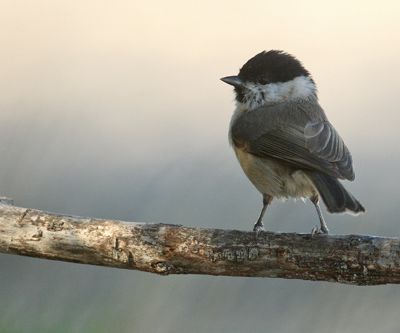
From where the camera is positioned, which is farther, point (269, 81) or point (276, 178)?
point (269, 81)

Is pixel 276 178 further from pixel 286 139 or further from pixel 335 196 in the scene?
pixel 335 196

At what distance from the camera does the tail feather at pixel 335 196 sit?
499 cm

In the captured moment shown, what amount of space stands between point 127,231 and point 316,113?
5.14ft

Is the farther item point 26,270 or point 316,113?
point 26,270

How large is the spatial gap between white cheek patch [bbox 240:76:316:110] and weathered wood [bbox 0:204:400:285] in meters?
1.50

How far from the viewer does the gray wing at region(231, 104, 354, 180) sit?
17.4 feet

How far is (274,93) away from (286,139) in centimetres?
72

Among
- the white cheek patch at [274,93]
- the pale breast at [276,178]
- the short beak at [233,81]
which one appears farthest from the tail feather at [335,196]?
the short beak at [233,81]

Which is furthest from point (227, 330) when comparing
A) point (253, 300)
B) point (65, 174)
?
point (65, 174)

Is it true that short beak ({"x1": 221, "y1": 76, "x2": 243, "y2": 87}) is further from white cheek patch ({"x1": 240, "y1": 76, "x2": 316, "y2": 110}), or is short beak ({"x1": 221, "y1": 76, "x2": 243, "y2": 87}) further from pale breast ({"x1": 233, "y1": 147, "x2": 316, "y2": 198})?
pale breast ({"x1": 233, "y1": 147, "x2": 316, "y2": 198})

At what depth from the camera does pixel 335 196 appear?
5.06 meters

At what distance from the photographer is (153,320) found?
6.05m

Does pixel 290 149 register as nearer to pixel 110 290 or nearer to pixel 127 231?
pixel 127 231

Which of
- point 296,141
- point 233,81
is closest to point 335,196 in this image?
point 296,141
